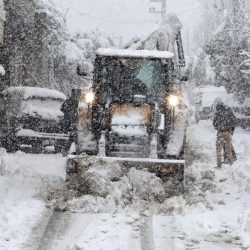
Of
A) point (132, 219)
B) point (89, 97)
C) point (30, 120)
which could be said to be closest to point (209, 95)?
point (30, 120)

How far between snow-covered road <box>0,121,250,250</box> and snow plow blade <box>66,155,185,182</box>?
0.44 m

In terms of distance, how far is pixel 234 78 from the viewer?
22.4 m

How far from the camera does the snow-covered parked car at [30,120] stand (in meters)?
12.8

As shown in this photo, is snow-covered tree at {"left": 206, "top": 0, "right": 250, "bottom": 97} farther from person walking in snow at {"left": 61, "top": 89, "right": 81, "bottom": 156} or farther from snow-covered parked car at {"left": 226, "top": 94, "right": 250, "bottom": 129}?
person walking in snow at {"left": 61, "top": 89, "right": 81, "bottom": 156}

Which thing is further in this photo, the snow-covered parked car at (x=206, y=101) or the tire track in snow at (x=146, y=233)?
the snow-covered parked car at (x=206, y=101)

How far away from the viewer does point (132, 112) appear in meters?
9.09

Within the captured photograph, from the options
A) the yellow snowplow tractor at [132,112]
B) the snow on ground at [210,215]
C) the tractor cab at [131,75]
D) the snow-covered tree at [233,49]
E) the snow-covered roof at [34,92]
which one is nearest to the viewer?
the snow on ground at [210,215]

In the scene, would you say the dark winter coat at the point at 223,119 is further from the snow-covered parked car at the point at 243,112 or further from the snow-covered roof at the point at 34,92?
the snow-covered parked car at the point at 243,112

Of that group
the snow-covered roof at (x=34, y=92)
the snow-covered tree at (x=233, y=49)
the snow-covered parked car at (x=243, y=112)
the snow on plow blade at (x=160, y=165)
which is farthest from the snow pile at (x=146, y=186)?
the snow-covered tree at (x=233, y=49)

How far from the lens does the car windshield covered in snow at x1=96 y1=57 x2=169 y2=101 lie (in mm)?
9953

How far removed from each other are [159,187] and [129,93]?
2.55 meters

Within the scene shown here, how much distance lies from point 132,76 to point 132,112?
4.02 feet

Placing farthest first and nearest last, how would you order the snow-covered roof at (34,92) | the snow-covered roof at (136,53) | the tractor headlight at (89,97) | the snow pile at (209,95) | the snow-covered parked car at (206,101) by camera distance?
the snow pile at (209,95), the snow-covered parked car at (206,101), the snow-covered roof at (34,92), the snow-covered roof at (136,53), the tractor headlight at (89,97)

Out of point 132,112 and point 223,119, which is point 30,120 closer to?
point 132,112
